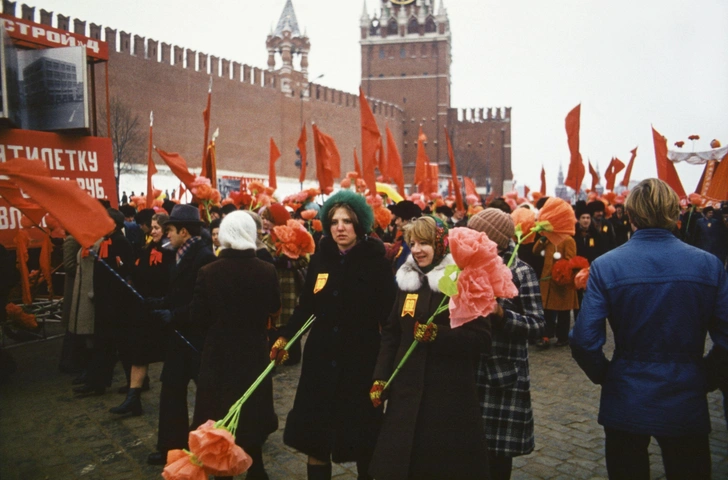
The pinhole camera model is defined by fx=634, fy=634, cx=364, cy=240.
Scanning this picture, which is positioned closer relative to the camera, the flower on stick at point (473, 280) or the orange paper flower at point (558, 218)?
the flower on stick at point (473, 280)

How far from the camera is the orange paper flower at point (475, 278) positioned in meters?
2.29

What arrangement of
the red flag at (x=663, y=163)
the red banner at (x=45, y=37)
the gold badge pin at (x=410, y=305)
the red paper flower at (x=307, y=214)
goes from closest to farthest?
the gold badge pin at (x=410, y=305) < the red banner at (x=45, y=37) < the red paper flower at (x=307, y=214) < the red flag at (x=663, y=163)

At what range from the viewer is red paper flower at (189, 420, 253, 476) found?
239 centimetres

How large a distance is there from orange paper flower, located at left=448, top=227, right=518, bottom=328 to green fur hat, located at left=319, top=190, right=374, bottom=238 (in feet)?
2.97

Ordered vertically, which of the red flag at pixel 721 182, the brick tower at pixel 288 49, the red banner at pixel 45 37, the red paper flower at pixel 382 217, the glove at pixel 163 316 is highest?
the brick tower at pixel 288 49

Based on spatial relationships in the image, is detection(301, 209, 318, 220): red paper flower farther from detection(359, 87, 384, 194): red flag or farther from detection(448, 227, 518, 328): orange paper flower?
detection(448, 227, 518, 328): orange paper flower

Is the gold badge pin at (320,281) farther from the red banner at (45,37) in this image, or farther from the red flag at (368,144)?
the red flag at (368,144)

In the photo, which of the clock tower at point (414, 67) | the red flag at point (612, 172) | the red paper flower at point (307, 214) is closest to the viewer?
the red paper flower at point (307, 214)

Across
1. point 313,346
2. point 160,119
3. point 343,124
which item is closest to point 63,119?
point 313,346

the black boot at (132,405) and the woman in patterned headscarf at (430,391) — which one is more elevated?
the woman in patterned headscarf at (430,391)

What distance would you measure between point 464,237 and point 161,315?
2.16 m

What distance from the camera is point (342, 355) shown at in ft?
9.89

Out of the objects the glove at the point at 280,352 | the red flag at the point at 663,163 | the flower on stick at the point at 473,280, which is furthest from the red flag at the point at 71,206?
the red flag at the point at 663,163

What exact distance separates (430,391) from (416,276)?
1.53ft
